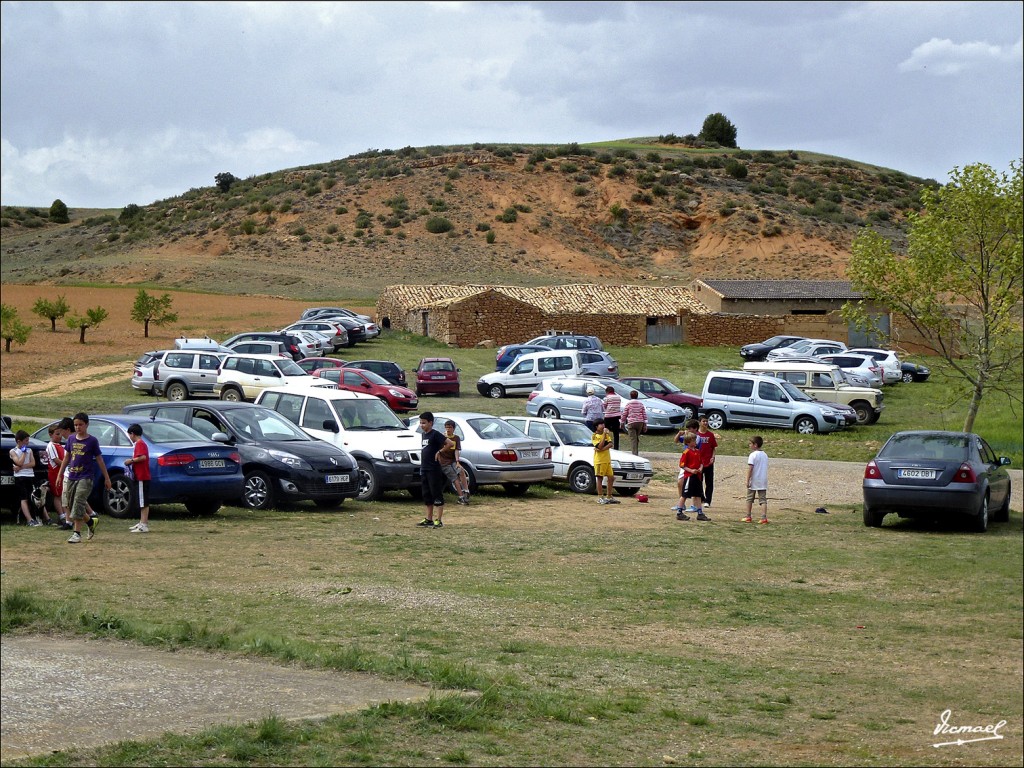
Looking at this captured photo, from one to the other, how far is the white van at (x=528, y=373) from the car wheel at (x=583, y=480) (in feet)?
56.6

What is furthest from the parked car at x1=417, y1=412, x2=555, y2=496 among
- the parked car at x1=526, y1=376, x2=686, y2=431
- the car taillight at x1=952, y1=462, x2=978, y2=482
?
the car taillight at x1=952, y1=462, x2=978, y2=482

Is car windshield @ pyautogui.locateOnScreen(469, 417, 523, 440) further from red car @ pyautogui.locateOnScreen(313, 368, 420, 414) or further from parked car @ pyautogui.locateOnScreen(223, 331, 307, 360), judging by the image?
parked car @ pyautogui.locateOnScreen(223, 331, 307, 360)

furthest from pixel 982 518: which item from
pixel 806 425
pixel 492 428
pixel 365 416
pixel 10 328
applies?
pixel 10 328

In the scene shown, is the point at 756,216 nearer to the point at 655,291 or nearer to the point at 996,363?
the point at 655,291

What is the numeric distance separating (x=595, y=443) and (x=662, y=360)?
33.4 metres

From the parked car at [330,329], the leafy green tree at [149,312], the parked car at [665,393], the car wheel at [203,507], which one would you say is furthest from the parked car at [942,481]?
the leafy green tree at [149,312]

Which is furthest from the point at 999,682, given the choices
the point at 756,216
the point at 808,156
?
the point at 808,156

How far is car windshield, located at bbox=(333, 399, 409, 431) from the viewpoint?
64.5ft

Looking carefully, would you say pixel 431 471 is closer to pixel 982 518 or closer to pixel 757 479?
pixel 757 479

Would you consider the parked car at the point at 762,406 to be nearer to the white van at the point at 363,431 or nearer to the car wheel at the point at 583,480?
the car wheel at the point at 583,480

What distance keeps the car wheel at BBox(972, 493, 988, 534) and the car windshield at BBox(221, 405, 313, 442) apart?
14.9 metres

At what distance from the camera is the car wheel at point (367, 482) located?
18922mm

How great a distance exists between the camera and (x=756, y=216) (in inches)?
4190

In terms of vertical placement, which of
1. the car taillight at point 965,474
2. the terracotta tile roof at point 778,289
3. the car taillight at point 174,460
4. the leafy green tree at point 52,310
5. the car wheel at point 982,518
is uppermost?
the terracotta tile roof at point 778,289
